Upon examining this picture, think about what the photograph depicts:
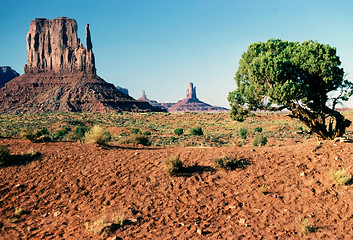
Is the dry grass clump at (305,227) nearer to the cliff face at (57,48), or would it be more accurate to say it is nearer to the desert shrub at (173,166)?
the desert shrub at (173,166)

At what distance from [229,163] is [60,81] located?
13646cm

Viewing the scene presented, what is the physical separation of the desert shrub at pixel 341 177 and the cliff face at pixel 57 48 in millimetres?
143415

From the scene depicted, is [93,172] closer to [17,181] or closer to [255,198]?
[17,181]

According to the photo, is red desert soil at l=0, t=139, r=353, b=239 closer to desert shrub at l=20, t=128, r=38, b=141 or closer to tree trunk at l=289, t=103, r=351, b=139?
desert shrub at l=20, t=128, r=38, b=141

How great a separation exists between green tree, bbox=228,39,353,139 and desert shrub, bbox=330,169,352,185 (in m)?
4.18

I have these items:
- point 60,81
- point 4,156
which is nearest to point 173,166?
point 4,156

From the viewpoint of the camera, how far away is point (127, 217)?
8.78 m

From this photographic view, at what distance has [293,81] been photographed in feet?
45.4

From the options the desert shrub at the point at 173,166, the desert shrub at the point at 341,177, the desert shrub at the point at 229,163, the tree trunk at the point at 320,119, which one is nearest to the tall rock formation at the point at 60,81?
the tree trunk at the point at 320,119

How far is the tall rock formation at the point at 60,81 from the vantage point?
4385 inches

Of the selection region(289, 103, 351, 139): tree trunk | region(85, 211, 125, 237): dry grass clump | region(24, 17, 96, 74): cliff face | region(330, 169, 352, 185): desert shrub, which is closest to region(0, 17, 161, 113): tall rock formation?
region(24, 17, 96, 74): cliff face

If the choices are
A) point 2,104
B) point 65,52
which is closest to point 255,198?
point 2,104

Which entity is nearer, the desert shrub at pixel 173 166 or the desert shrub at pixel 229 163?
the desert shrub at pixel 173 166

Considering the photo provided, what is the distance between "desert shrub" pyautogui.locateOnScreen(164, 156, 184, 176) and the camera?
11.2 metres
